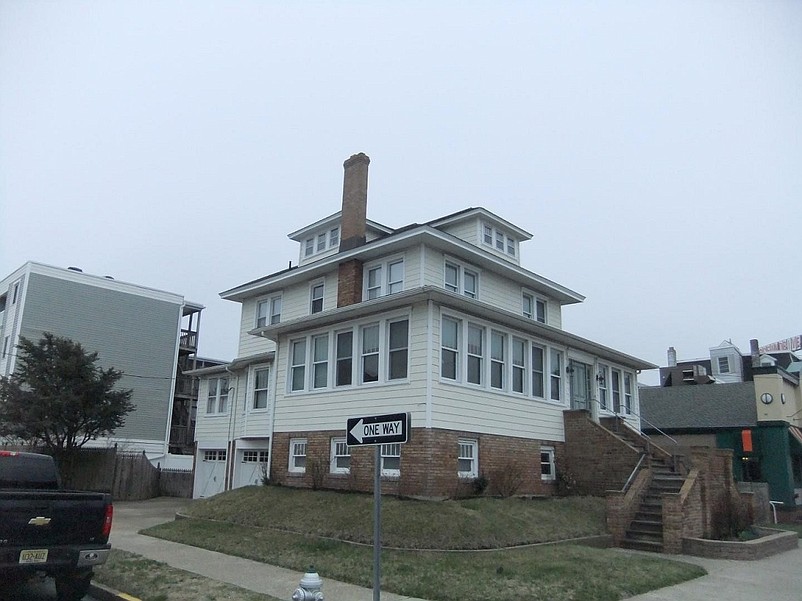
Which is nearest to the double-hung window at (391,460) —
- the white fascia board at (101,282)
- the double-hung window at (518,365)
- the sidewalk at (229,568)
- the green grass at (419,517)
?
the green grass at (419,517)

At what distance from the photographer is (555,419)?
20.4 m

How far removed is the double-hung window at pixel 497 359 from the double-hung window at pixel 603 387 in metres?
5.74

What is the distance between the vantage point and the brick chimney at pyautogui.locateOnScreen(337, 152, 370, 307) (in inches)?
825

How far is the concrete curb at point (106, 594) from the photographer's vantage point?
914cm

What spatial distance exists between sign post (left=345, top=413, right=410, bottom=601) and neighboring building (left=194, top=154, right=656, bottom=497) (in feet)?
25.6

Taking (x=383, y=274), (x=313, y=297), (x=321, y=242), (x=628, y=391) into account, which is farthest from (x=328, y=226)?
(x=628, y=391)

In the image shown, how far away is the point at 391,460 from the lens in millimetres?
16422

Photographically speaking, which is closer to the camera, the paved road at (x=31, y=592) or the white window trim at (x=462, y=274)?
the paved road at (x=31, y=592)

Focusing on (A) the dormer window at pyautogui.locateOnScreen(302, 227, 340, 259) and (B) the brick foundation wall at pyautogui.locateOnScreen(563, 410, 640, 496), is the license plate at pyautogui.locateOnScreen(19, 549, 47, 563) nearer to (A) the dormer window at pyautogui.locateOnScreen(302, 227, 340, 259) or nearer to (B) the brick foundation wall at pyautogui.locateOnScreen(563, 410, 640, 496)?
(B) the brick foundation wall at pyautogui.locateOnScreen(563, 410, 640, 496)

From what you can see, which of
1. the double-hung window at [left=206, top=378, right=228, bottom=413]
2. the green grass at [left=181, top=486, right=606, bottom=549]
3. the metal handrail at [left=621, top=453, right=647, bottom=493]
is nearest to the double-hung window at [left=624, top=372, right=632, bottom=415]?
the metal handrail at [left=621, top=453, right=647, bottom=493]

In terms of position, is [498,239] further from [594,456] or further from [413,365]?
[413,365]

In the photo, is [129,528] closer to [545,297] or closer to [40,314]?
[545,297]

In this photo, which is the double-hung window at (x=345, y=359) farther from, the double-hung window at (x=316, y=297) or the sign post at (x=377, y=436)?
the sign post at (x=377, y=436)

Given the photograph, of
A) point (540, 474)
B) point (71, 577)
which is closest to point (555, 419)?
point (540, 474)
